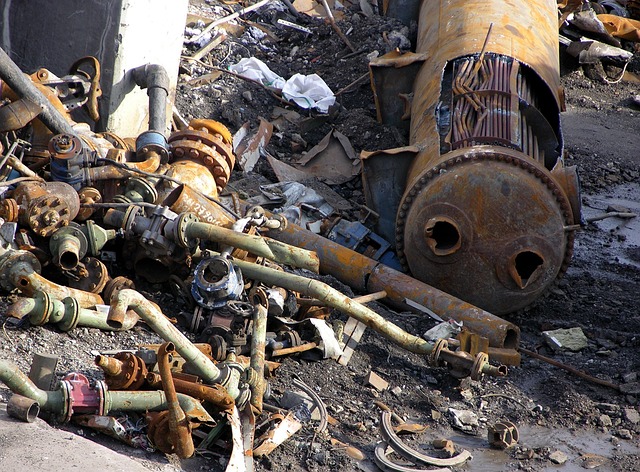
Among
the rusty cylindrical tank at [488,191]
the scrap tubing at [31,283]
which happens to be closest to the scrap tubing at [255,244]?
the scrap tubing at [31,283]

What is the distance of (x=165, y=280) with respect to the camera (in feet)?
16.3

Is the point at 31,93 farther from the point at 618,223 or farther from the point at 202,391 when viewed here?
the point at 618,223

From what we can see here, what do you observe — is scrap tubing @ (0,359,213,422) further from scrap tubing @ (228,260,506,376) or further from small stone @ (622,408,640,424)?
small stone @ (622,408,640,424)

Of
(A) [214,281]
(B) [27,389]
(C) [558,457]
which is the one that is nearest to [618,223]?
(C) [558,457]

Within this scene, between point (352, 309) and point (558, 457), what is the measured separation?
4.53ft

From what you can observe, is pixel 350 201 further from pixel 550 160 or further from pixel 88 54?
pixel 88 54

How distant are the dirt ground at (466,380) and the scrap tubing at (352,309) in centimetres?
19

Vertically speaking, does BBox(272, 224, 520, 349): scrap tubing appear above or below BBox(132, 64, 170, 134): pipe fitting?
below

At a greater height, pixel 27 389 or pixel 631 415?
pixel 27 389

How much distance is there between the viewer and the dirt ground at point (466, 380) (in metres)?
4.10

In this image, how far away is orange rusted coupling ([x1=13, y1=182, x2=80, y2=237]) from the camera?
14.6 ft

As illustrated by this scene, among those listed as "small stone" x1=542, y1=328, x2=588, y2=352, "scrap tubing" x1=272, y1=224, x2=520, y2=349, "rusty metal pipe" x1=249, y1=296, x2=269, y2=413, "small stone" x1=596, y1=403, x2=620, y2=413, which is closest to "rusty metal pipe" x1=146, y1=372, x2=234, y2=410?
"rusty metal pipe" x1=249, y1=296, x2=269, y2=413

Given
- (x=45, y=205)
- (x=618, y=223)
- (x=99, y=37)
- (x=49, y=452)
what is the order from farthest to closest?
(x=618, y=223), (x=99, y=37), (x=45, y=205), (x=49, y=452)

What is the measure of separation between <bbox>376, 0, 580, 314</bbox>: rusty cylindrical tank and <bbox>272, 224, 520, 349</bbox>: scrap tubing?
240 millimetres
